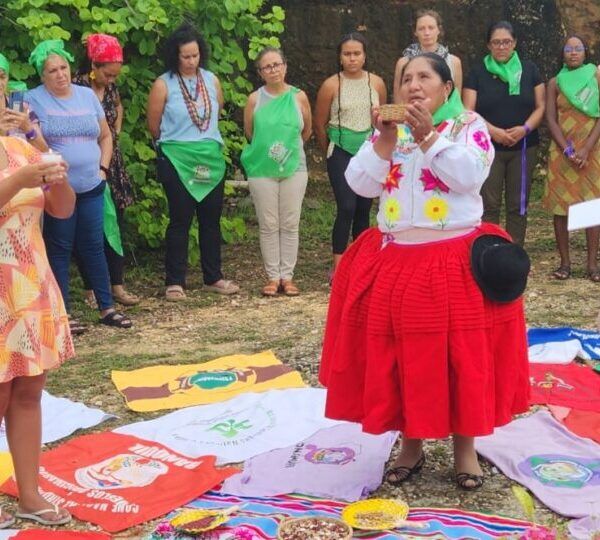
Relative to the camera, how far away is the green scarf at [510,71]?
272 inches

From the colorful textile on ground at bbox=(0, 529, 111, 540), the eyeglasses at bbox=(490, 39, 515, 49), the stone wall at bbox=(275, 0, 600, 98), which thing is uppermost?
the stone wall at bbox=(275, 0, 600, 98)

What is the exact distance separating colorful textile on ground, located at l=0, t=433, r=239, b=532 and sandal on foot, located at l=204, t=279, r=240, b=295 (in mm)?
2851

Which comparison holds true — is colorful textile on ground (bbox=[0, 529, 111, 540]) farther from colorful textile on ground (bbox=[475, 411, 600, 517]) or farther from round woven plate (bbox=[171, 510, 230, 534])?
colorful textile on ground (bbox=[475, 411, 600, 517])

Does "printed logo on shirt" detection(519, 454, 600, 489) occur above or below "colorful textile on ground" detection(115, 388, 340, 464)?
below

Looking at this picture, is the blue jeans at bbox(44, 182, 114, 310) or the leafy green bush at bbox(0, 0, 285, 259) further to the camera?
the leafy green bush at bbox(0, 0, 285, 259)

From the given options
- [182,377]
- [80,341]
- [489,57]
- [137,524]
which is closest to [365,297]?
[137,524]

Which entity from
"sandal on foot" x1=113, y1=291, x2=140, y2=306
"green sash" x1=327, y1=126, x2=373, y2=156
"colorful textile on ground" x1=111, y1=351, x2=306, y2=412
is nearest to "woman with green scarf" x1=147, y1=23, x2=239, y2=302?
"sandal on foot" x1=113, y1=291, x2=140, y2=306

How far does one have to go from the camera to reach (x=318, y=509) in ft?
11.6

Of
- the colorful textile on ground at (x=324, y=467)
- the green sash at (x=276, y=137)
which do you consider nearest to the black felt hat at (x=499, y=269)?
the colorful textile on ground at (x=324, y=467)

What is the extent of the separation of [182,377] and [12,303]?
80.1 inches

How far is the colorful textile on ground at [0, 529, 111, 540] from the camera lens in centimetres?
338

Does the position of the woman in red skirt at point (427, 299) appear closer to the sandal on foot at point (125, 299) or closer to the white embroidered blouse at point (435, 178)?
the white embroidered blouse at point (435, 178)

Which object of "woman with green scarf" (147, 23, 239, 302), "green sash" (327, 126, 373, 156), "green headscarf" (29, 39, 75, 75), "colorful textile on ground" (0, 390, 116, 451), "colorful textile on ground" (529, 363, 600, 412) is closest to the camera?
"colorful textile on ground" (0, 390, 116, 451)

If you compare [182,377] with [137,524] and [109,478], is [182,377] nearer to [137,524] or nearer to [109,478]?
[109,478]
